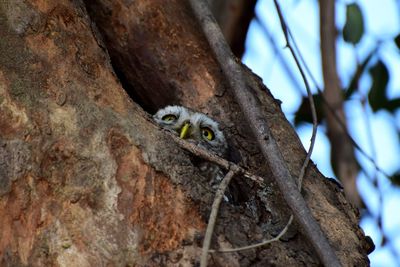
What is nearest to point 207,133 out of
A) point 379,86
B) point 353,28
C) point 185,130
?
point 185,130

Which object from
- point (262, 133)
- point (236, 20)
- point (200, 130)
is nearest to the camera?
point (262, 133)

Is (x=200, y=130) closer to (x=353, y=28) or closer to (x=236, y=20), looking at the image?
(x=353, y=28)

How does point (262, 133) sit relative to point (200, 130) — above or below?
below

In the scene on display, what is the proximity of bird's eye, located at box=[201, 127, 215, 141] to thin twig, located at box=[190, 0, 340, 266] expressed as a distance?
0.63 meters

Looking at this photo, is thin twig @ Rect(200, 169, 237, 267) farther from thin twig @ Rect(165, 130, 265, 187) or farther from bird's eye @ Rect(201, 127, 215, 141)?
bird's eye @ Rect(201, 127, 215, 141)

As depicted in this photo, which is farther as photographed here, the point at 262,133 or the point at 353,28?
the point at 353,28

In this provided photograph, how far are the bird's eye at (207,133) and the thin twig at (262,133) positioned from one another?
0.63m

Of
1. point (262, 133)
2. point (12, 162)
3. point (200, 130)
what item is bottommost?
point (12, 162)

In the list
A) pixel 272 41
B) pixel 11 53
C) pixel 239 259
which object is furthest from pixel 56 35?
pixel 272 41

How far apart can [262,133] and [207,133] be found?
1038 millimetres

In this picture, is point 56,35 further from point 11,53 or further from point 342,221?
point 342,221

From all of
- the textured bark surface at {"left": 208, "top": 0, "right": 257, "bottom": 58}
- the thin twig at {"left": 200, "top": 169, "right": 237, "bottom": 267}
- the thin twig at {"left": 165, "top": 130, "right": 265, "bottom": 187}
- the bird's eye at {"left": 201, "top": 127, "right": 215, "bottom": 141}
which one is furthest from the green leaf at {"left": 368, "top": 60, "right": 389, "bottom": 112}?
the thin twig at {"left": 200, "top": 169, "right": 237, "bottom": 267}

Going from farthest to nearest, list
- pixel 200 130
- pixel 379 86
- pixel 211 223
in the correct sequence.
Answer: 1. pixel 379 86
2. pixel 200 130
3. pixel 211 223

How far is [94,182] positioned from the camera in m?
2.88
